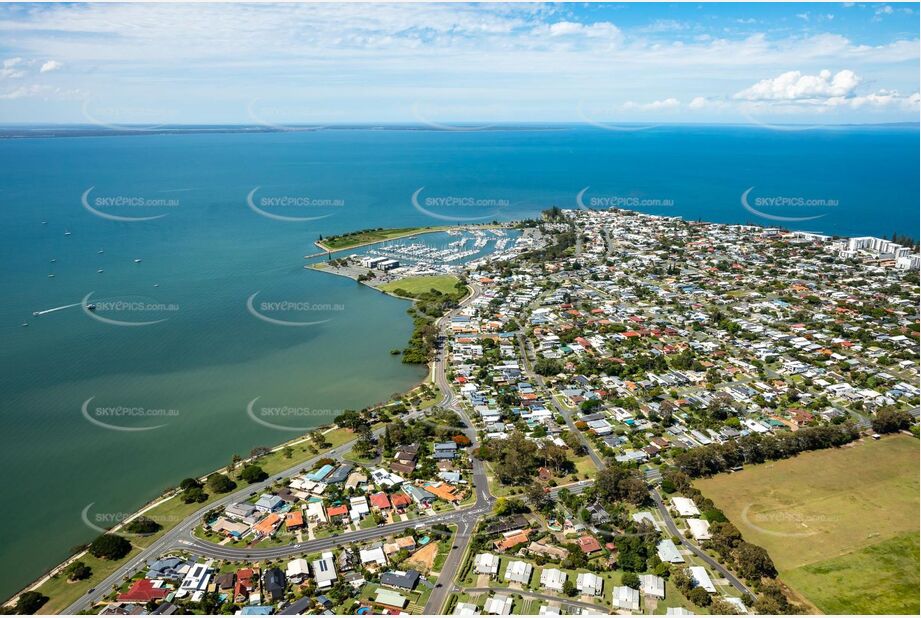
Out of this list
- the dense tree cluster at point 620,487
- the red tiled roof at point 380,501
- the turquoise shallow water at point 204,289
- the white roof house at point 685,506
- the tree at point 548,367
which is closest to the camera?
the white roof house at point 685,506

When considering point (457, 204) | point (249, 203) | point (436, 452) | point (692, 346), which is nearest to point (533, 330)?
point (692, 346)

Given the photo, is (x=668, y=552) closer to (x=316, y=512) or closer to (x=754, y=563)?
(x=754, y=563)

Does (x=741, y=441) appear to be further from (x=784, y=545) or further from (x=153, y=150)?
(x=153, y=150)

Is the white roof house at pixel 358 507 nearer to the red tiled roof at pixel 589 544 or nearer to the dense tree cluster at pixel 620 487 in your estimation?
the red tiled roof at pixel 589 544

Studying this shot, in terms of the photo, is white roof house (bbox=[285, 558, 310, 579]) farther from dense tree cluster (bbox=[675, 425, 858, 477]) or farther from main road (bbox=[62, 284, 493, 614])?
dense tree cluster (bbox=[675, 425, 858, 477])

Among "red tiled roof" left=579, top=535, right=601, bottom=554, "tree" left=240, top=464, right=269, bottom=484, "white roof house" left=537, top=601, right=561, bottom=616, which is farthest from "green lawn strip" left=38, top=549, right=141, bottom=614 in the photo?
"red tiled roof" left=579, top=535, right=601, bottom=554

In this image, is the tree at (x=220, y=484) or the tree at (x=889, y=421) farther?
the tree at (x=889, y=421)

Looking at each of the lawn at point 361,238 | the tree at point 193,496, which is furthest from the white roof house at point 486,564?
the lawn at point 361,238
